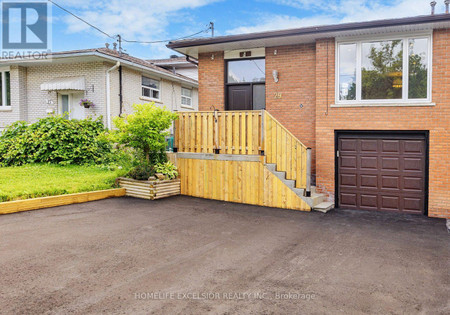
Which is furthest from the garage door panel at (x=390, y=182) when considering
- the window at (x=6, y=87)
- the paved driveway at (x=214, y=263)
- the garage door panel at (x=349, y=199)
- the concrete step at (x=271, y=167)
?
the window at (x=6, y=87)

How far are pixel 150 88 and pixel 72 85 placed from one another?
4125mm

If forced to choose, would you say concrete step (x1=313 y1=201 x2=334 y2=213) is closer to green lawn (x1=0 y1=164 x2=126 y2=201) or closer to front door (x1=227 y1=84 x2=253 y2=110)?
front door (x1=227 y1=84 x2=253 y2=110)

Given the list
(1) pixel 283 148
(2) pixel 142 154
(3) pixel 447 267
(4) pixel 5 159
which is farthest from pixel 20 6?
(3) pixel 447 267

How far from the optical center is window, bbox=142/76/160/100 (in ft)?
56.1

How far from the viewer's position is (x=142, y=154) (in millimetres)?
10422

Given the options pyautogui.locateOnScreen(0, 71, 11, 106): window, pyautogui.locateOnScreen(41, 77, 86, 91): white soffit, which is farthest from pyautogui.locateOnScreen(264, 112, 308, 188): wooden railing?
pyautogui.locateOnScreen(0, 71, 11, 106): window

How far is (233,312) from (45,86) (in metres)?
14.5

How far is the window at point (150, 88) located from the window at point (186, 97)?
2.33 meters

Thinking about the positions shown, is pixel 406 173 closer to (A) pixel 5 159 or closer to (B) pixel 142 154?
(B) pixel 142 154

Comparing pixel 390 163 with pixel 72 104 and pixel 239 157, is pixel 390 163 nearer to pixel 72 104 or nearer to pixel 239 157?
pixel 239 157

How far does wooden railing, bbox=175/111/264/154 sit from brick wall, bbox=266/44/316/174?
5.41 ft

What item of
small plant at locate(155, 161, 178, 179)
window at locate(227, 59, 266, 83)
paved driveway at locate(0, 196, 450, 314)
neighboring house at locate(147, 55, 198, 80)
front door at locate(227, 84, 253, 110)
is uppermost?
neighboring house at locate(147, 55, 198, 80)

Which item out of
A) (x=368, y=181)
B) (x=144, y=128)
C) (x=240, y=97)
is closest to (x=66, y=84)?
(x=144, y=128)

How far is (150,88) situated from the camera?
1752 centimetres
